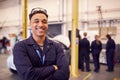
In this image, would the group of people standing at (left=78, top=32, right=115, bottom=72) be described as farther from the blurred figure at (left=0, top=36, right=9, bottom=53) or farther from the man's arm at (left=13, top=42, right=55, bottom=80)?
the blurred figure at (left=0, top=36, right=9, bottom=53)

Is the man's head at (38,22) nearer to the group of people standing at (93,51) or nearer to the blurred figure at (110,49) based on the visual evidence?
the group of people standing at (93,51)

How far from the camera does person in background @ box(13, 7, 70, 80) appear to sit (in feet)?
5.30

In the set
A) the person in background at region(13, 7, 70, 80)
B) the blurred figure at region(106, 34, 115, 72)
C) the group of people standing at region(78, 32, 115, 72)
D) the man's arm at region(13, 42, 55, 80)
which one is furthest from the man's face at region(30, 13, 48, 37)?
the blurred figure at region(106, 34, 115, 72)

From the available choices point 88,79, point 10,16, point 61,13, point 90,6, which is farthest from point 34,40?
point 10,16

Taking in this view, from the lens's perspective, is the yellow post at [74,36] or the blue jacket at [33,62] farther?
the yellow post at [74,36]

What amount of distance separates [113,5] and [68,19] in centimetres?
321

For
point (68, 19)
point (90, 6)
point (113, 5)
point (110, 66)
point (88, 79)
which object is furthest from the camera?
point (68, 19)

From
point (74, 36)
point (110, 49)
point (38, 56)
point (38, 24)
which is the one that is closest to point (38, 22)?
point (38, 24)

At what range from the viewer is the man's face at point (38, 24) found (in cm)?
168

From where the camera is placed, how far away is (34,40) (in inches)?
66.5

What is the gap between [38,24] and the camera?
1.68m

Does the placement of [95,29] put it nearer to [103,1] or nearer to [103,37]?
[103,37]

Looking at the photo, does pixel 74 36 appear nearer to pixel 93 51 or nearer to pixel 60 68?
pixel 93 51

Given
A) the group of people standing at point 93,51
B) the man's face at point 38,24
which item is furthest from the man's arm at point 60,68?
the group of people standing at point 93,51
